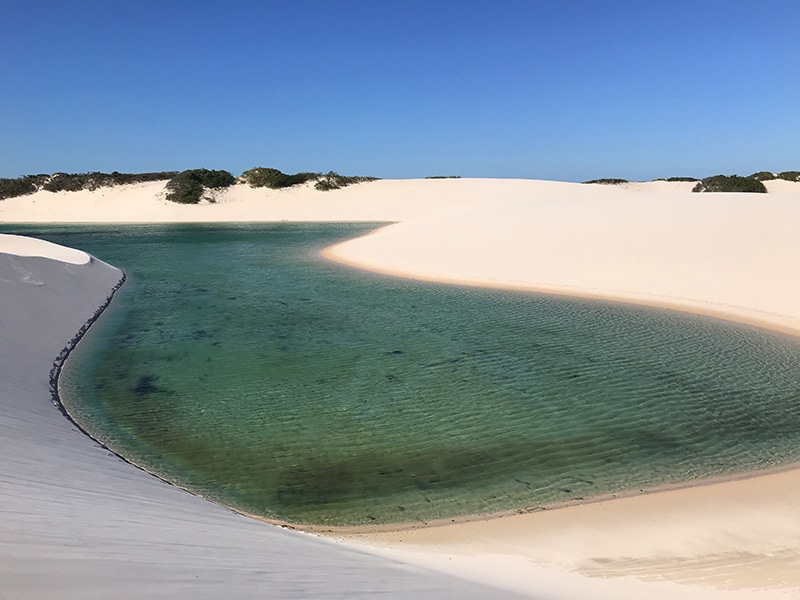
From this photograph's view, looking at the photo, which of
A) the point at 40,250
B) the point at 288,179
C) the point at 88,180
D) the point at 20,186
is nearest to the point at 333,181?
the point at 288,179

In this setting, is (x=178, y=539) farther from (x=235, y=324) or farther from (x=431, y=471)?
(x=235, y=324)

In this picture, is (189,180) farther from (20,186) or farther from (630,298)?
(630,298)

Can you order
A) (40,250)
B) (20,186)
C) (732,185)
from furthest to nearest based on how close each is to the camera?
(20,186)
(732,185)
(40,250)

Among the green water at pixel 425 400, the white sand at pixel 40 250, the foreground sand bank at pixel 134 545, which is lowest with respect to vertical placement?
the green water at pixel 425 400

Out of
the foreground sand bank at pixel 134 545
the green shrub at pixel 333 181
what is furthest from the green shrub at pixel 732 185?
the foreground sand bank at pixel 134 545

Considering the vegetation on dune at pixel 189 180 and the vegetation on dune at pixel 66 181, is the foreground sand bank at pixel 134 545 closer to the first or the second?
the vegetation on dune at pixel 189 180

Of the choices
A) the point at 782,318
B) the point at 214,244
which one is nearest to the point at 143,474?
the point at 782,318
